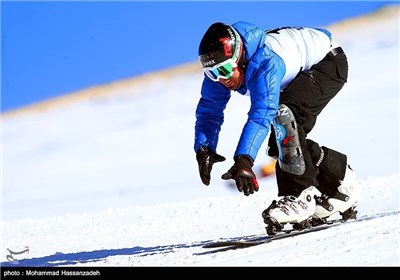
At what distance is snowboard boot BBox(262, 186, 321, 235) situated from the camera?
180 inches

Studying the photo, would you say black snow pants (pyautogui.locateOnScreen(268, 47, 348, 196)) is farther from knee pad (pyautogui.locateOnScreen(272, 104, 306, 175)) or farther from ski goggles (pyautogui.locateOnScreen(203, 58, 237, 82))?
ski goggles (pyautogui.locateOnScreen(203, 58, 237, 82))

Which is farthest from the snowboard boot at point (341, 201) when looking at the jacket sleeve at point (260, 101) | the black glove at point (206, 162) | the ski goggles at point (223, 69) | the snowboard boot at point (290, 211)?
the ski goggles at point (223, 69)

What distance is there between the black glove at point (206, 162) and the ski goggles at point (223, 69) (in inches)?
16.5

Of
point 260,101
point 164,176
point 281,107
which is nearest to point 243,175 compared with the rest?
point 260,101

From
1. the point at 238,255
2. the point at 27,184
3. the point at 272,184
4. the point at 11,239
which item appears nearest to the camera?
the point at 238,255

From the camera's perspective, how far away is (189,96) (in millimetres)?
19703

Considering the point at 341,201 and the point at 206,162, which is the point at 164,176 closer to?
the point at 341,201

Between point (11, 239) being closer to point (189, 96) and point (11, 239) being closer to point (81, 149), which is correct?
point (81, 149)

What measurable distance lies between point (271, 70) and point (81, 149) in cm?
1217

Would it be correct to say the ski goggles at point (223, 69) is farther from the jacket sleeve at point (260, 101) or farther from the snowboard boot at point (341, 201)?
the snowboard boot at point (341, 201)

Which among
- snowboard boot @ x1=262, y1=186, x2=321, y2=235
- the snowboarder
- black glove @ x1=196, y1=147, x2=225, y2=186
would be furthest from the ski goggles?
snowboard boot @ x1=262, y1=186, x2=321, y2=235

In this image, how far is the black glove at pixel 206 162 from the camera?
183 inches

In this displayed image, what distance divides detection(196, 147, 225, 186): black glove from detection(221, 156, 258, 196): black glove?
41 cm
